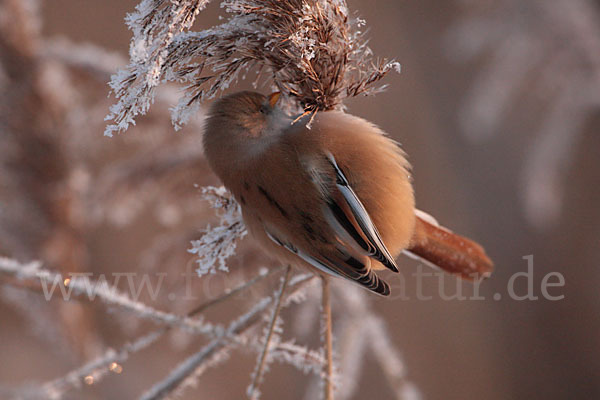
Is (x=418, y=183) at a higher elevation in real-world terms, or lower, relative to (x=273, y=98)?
higher

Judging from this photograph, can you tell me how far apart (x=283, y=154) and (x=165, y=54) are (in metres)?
0.13

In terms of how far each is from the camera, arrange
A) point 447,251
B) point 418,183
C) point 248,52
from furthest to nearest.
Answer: point 418,183
point 447,251
point 248,52

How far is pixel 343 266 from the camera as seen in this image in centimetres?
42

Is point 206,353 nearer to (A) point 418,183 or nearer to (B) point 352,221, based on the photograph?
(B) point 352,221

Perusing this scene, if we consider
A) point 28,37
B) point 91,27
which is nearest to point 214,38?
point 28,37

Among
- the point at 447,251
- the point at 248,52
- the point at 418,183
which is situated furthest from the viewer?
the point at 418,183

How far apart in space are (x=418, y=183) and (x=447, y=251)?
0.85m

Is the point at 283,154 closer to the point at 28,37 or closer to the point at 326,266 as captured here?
the point at 326,266

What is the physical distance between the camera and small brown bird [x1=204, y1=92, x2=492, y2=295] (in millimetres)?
418

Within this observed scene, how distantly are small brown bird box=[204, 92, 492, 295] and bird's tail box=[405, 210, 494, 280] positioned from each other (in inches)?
2.1

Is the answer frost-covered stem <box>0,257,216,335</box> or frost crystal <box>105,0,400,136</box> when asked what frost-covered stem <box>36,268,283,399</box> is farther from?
frost crystal <box>105,0,400,136</box>

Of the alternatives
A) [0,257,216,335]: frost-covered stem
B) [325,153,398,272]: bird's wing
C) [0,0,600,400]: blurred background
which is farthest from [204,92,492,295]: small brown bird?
[0,0,600,400]: blurred background

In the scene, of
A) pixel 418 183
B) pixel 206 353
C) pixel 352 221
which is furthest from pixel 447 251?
pixel 418 183

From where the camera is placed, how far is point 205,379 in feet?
4.79
